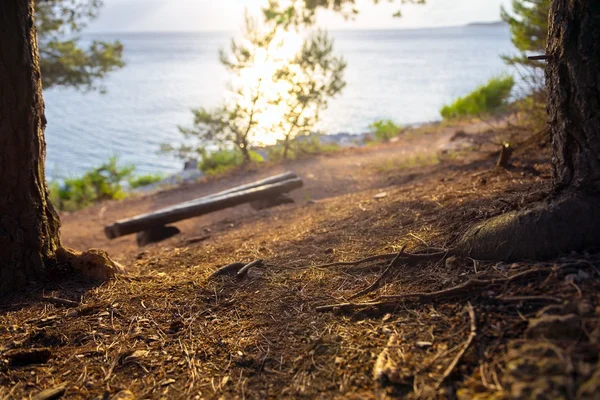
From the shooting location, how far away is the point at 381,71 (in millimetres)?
36156

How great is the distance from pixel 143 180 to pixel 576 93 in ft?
45.2

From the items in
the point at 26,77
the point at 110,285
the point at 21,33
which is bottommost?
the point at 110,285

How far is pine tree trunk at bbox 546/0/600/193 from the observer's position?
107 inches

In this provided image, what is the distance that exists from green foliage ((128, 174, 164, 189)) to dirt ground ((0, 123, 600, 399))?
11.1m

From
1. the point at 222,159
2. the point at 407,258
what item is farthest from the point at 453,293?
the point at 222,159

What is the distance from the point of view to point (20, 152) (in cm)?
362

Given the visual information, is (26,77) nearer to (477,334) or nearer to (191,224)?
(477,334)

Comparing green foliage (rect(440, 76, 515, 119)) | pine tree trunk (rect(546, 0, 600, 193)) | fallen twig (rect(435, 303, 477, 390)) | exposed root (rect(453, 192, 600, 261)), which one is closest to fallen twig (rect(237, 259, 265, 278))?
exposed root (rect(453, 192, 600, 261))

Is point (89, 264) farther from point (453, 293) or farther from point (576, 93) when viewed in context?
point (576, 93)

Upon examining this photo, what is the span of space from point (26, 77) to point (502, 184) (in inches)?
145

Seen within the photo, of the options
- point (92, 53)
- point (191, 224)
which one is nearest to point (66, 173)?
point (92, 53)

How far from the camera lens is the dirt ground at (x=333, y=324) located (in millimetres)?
2053

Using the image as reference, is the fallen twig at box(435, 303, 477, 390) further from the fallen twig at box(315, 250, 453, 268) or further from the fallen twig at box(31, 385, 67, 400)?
the fallen twig at box(31, 385, 67, 400)

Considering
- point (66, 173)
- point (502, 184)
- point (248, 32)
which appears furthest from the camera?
point (66, 173)
